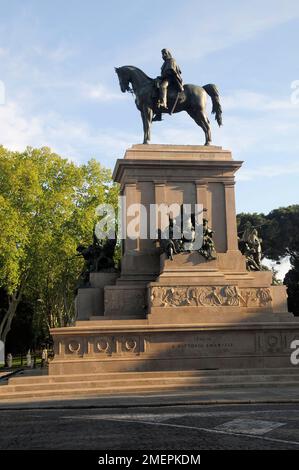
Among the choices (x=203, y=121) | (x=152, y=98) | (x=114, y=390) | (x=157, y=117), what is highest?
(x=152, y=98)

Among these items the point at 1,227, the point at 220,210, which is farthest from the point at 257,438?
the point at 1,227

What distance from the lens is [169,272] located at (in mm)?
21641

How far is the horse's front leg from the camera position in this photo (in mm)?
24969

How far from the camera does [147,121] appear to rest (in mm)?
25062

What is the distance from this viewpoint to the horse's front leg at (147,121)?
25.0 metres

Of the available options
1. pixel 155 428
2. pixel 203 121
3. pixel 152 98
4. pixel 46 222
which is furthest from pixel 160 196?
pixel 46 222

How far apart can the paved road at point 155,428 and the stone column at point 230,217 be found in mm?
9951

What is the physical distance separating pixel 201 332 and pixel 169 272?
8.61ft

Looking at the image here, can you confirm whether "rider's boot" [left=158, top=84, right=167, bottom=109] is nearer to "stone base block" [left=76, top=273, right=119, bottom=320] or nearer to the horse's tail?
the horse's tail

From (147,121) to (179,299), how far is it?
840cm

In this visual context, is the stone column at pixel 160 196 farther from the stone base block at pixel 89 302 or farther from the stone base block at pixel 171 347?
the stone base block at pixel 171 347

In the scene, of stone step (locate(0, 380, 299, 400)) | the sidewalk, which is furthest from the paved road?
stone step (locate(0, 380, 299, 400))

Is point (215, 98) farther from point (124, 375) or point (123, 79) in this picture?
point (124, 375)

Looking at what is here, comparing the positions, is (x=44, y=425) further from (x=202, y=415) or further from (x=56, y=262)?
(x=56, y=262)
